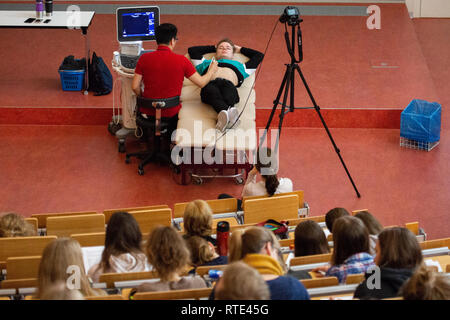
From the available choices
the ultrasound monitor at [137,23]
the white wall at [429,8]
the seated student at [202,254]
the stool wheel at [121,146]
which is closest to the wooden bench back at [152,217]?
the seated student at [202,254]

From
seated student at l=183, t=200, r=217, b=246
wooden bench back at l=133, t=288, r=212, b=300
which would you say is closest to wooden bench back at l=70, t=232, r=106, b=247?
seated student at l=183, t=200, r=217, b=246

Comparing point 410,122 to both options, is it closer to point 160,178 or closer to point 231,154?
point 231,154

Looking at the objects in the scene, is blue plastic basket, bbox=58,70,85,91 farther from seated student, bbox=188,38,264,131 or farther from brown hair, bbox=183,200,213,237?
brown hair, bbox=183,200,213,237

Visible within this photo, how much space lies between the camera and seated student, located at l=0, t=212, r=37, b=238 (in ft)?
13.8

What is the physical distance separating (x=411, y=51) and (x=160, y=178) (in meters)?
3.88

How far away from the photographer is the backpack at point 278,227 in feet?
15.0

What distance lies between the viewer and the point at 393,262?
10.9 feet

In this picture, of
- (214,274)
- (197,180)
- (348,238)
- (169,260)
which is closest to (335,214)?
(348,238)

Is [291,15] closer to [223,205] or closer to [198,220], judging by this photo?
[223,205]

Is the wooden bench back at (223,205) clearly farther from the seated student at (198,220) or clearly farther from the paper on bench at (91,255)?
the paper on bench at (91,255)

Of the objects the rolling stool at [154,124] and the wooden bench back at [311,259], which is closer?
the wooden bench back at [311,259]

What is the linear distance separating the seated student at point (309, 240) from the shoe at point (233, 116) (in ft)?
7.89

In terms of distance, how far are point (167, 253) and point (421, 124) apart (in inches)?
159
